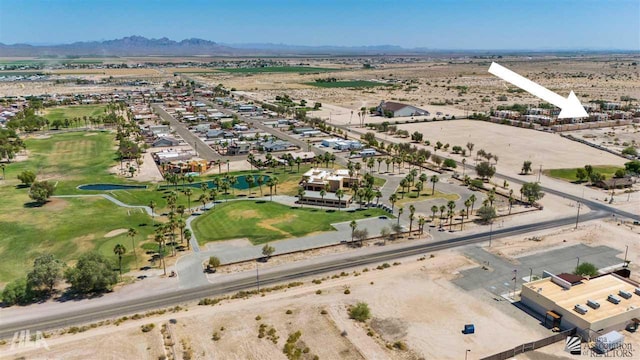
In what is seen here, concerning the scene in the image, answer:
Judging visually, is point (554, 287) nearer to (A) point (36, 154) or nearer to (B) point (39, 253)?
(B) point (39, 253)

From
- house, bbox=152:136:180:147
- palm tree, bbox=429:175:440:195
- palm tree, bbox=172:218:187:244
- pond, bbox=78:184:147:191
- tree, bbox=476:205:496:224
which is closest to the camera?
palm tree, bbox=172:218:187:244

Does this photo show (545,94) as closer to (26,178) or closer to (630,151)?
(26,178)

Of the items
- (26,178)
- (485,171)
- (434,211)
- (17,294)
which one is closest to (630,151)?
(485,171)

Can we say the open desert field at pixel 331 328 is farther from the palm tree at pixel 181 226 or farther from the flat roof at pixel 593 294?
the palm tree at pixel 181 226

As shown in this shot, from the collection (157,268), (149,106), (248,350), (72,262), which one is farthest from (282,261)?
(149,106)

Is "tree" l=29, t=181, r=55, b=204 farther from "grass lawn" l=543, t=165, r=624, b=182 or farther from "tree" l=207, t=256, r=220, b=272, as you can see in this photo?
"grass lawn" l=543, t=165, r=624, b=182

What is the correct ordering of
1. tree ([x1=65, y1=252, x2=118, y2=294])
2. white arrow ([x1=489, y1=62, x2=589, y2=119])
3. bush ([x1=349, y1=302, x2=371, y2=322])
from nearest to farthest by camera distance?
white arrow ([x1=489, y1=62, x2=589, y2=119]) → bush ([x1=349, y1=302, x2=371, y2=322]) → tree ([x1=65, y1=252, x2=118, y2=294])

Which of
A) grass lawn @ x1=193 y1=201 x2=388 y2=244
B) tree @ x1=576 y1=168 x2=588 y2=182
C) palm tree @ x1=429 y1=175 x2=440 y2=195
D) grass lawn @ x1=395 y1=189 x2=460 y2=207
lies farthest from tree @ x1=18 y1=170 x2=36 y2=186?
tree @ x1=576 y1=168 x2=588 y2=182

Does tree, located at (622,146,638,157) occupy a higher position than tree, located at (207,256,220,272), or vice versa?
tree, located at (622,146,638,157)
